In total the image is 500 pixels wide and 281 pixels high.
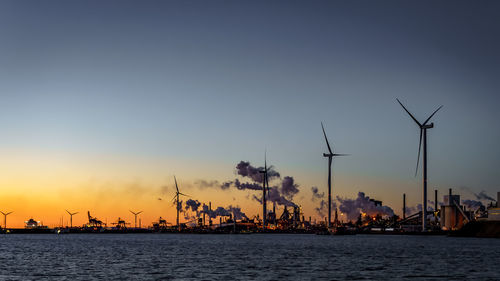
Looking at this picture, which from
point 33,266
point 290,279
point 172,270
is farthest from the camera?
point 33,266

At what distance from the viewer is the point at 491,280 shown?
9456 centimetres

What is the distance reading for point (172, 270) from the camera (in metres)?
110

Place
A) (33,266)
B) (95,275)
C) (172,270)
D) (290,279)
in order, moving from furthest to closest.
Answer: (33,266), (172,270), (95,275), (290,279)

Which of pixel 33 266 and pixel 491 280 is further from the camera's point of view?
pixel 33 266

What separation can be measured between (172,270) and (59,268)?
894 inches

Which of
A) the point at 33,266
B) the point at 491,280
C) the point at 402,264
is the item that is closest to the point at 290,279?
the point at 491,280

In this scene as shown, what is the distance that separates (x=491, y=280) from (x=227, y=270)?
43772 mm

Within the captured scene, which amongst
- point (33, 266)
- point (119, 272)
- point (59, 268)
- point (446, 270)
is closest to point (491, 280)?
point (446, 270)

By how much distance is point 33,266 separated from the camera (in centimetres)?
12281

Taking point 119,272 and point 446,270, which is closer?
point 119,272

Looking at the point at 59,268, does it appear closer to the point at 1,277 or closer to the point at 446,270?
the point at 1,277

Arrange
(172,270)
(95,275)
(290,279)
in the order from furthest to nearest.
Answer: (172,270), (95,275), (290,279)

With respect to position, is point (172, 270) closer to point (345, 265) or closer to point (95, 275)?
point (95, 275)

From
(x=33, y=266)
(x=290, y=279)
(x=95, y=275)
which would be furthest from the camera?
(x=33, y=266)
